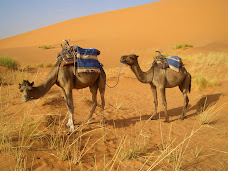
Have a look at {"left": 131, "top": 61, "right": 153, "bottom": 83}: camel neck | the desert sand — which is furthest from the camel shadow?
{"left": 131, "top": 61, "right": 153, "bottom": 83}: camel neck

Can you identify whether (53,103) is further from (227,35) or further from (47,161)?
(227,35)

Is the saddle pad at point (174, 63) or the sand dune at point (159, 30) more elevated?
the sand dune at point (159, 30)

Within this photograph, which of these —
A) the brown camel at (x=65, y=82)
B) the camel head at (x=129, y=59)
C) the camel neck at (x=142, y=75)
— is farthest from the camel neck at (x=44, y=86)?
the camel neck at (x=142, y=75)

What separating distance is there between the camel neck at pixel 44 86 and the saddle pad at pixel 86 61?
0.62 metres

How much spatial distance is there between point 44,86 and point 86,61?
4.13ft

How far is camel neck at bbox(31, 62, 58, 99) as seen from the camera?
3.90 metres

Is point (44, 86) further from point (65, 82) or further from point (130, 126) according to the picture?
point (130, 126)

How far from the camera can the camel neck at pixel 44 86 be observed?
3.90m

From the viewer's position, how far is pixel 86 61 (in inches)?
185

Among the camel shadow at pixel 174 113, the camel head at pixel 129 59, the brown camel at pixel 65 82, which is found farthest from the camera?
the camel shadow at pixel 174 113

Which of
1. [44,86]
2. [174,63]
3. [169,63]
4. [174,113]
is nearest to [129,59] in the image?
[169,63]

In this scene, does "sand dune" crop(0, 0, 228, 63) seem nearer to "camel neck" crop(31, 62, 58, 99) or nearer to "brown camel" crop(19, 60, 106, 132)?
"brown camel" crop(19, 60, 106, 132)

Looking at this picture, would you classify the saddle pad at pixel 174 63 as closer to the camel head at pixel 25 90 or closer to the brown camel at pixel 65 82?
the brown camel at pixel 65 82

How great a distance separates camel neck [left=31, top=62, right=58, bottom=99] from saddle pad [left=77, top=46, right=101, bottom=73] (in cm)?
62
